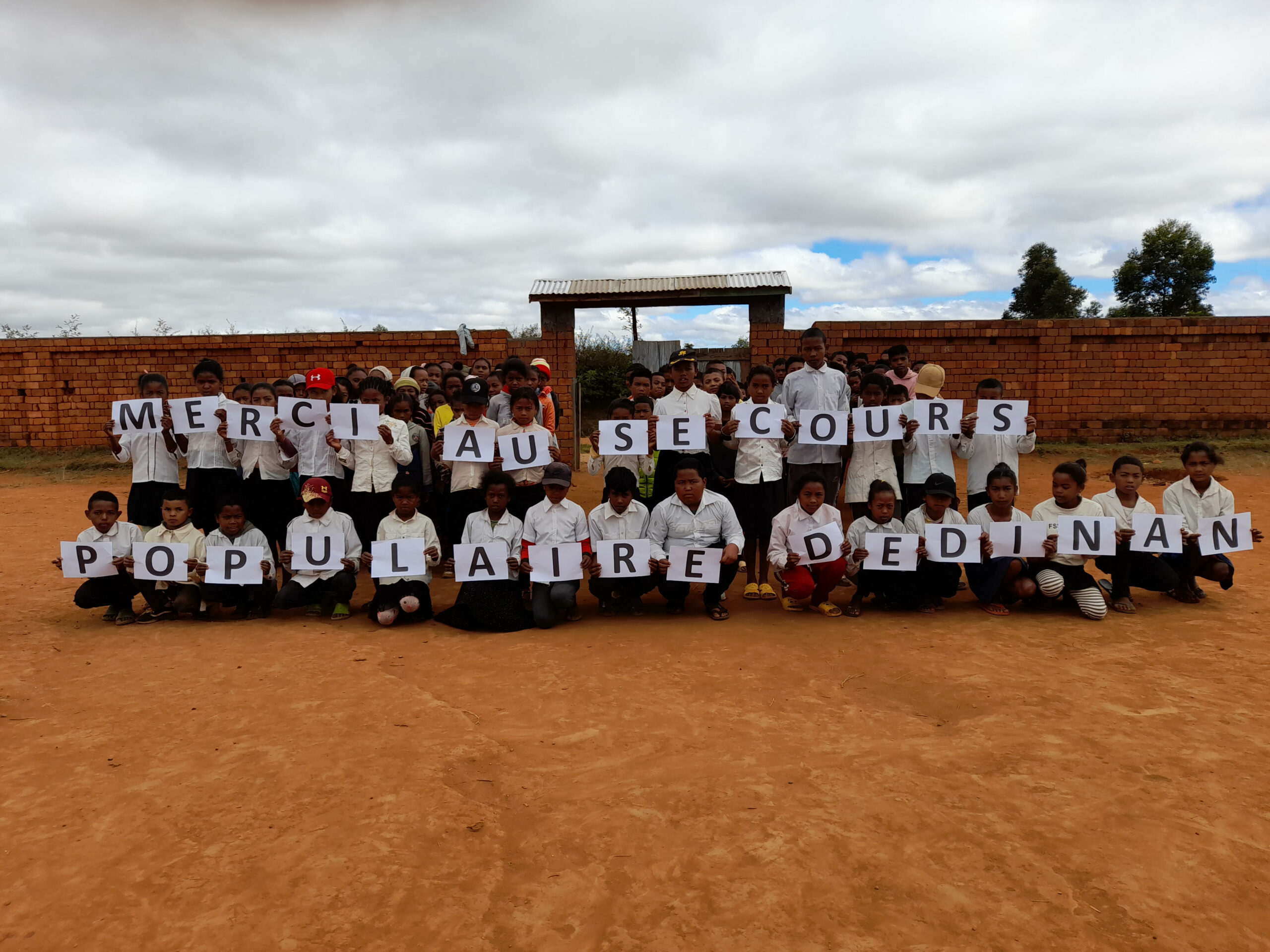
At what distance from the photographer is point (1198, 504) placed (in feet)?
19.1

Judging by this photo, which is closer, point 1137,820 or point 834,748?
point 1137,820

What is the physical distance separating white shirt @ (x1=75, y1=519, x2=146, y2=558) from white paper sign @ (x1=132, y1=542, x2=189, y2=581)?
0.14 m

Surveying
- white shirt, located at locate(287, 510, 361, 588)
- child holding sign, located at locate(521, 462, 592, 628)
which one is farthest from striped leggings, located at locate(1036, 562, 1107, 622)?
white shirt, located at locate(287, 510, 361, 588)

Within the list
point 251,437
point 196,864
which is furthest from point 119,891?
point 251,437

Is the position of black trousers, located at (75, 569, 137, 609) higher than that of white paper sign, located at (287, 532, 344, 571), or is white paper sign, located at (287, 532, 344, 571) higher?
white paper sign, located at (287, 532, 344, 571)

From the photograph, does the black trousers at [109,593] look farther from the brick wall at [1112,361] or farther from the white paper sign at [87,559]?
the brick wall at [1112,361]

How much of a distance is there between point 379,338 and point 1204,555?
1218 cm

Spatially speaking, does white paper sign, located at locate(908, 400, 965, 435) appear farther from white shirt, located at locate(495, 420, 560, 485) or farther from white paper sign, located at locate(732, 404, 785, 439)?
white shirt, located at locate(495, 420, 560, 485)

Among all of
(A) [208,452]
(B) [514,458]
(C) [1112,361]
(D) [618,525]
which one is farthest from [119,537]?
(C) [1112,361]

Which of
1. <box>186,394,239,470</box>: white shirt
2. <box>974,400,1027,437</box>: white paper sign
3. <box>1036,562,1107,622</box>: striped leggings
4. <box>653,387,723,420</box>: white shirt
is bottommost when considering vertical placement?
<box>1036,562,1107,622</box>: striped leggings

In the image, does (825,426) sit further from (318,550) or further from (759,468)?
(318,550)

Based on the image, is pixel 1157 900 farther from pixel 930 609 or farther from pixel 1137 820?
pixel 930 609

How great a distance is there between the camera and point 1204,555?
18.7 ft

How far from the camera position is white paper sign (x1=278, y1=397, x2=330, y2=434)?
612 centimetres
